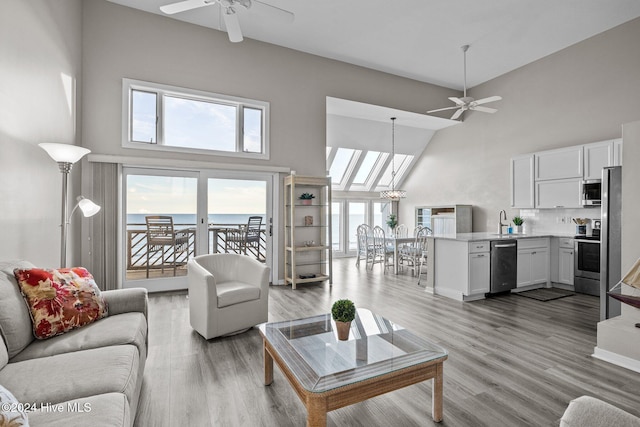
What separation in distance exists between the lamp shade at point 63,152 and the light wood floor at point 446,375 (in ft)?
6.01

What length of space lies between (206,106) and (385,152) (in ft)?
16.1

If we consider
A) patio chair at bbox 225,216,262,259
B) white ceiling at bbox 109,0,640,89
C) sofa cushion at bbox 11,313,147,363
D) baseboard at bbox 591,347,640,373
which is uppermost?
white ceiling at bbox 109,0,640,89

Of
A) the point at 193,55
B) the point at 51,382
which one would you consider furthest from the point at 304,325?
the point at 193,55

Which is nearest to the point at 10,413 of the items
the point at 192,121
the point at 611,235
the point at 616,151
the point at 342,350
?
the point at 342,350

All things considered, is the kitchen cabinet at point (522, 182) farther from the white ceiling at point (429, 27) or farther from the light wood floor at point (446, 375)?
the light wood floor at point (446, 375)

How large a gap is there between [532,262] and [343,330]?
4414 mm

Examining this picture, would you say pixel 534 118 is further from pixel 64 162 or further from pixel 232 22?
pixel 64 162

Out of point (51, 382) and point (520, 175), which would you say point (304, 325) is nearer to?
point (51, 382)

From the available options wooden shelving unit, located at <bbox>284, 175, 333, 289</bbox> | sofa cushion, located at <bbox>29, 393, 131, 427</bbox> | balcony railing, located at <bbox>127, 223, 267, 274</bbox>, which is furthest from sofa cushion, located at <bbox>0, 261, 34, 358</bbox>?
wooden shelving unit, located at <bbox>284, 175, 333, 289</bbox>

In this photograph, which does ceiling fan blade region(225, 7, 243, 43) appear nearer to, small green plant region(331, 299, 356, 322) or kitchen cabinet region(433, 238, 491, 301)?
small green plant region(331, 299, 356, 322)

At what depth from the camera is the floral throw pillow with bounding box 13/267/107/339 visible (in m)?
1.88

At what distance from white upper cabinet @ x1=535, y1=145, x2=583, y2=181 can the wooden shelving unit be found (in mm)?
3820

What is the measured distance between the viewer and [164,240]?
4.84 meters

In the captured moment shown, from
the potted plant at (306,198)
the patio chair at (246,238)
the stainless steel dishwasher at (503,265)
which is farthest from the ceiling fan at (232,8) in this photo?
the stainless steel dishwasher at (503,265)
